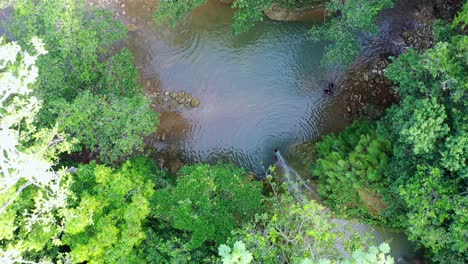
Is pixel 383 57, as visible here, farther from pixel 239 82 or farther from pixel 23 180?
pixel 23 180

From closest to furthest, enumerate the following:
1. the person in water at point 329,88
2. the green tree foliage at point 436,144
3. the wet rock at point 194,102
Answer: the green tree foliage at point 436,144
the person in water at point 329,88
the wet rock at point 194,102

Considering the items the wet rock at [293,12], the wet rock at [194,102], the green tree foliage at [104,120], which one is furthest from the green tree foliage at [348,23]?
the green tree foliage at [104,120]

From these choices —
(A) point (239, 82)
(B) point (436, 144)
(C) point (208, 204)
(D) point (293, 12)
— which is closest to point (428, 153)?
(B) point (436, 144)

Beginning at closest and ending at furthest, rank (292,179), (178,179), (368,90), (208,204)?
(208,204) → (178,179) → (292,179) → (368,90)

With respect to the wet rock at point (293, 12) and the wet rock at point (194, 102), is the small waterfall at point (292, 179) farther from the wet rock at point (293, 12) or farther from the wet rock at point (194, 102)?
the wet rock at point (293, 12)

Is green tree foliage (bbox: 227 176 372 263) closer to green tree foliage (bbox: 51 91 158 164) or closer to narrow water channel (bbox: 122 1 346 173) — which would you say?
green tree foliage (bbox: 51 91 158 164)

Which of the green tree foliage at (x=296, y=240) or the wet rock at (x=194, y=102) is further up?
the wet rock at (x=194, y=102)

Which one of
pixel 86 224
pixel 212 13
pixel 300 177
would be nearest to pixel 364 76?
pixel 300 177
